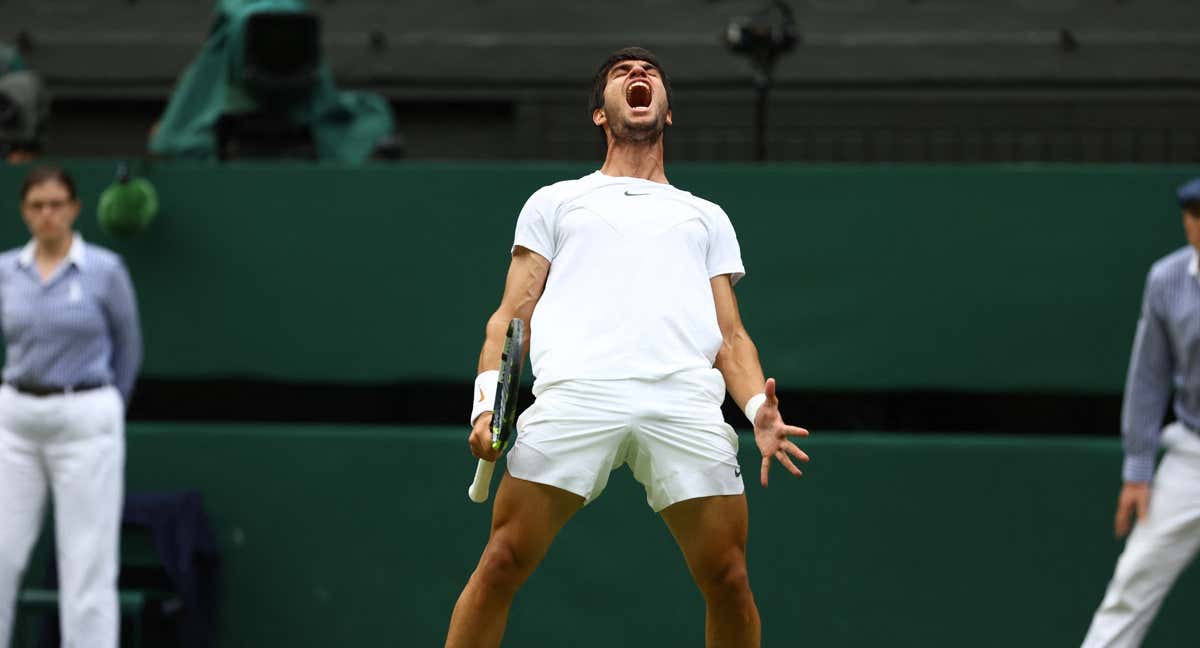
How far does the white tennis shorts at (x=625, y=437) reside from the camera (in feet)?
13.1

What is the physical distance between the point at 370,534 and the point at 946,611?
2.51 metres

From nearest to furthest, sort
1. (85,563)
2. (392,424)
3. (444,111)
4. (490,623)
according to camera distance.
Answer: (490,623), (85,563), (392,424), (444,111)

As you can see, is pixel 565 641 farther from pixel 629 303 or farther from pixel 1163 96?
pixel 1163 96

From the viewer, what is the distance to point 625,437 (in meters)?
4.03

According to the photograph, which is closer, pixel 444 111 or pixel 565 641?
pixel 565 641

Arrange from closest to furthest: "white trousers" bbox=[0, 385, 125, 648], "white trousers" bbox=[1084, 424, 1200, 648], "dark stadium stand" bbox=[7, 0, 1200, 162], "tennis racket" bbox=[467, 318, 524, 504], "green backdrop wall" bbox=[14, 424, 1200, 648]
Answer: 1. "tennis racket" bbox=[467, 318, 524, 504]
2. "white trousers" bbox=[1084, 424, 1200, 648]
3. "white trousers" bbox=[0, 385, 125, 648]
4. "green backdrop wall" bbox=[14, 424, 1200, 648]
5. "dark stadium stand" bbox=[7, 0, 1200, 162]

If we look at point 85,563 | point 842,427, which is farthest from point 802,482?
point 85,563

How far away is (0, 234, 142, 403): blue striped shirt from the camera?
6.12 m

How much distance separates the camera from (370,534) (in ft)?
23.3

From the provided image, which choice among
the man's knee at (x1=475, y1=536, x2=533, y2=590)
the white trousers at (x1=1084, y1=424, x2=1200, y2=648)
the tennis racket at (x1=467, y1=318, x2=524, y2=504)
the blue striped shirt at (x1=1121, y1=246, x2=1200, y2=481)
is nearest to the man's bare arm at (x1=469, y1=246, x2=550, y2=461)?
the tennis racket at (x1=467, y1=318, x2=524, y2=504)

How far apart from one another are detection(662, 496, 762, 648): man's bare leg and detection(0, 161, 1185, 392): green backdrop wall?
2963 millimetres

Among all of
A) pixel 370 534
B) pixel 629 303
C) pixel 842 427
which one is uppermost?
pixel 629 303

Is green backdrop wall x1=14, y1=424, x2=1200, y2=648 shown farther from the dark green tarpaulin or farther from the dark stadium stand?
the dark stadium stand

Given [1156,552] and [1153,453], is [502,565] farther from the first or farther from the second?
[1153,453]
